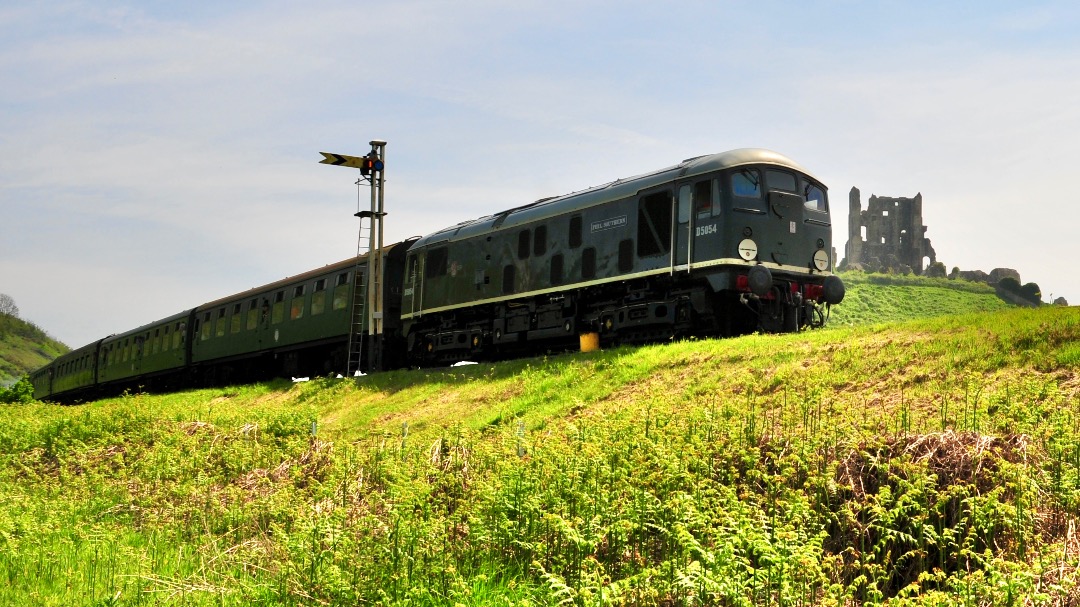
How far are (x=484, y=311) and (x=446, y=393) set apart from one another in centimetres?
457

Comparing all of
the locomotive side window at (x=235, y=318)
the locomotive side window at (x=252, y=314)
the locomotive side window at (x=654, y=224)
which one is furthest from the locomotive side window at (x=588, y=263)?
the locomotive side window at (x=235, y=318)

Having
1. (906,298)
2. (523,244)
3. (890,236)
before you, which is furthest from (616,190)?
(890,236)

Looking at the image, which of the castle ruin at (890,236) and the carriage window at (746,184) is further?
the castle ruin at (890,236)

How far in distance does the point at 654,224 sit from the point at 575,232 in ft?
7.91

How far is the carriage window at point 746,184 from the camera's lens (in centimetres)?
1831

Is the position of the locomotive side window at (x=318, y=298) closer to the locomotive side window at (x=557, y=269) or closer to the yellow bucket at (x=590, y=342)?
the locomotive side window at (x=557, y=269)

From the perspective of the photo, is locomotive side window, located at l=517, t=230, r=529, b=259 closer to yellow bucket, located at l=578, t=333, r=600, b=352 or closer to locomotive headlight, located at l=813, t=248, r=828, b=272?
yellow bucket, located at l=578, t=333, r=600, b=352

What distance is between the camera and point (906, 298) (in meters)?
80.8

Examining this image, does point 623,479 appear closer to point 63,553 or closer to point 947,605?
point 947,605

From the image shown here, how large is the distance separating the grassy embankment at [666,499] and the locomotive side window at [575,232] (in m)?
5.91

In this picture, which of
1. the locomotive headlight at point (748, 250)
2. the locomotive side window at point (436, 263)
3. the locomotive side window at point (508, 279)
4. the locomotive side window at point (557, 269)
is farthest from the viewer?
the locomotive side window at point (436, 263)

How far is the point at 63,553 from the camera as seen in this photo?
33.1 feet

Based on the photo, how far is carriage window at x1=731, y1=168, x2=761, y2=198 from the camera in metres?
18.3

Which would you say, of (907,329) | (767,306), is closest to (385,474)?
(907,329)
